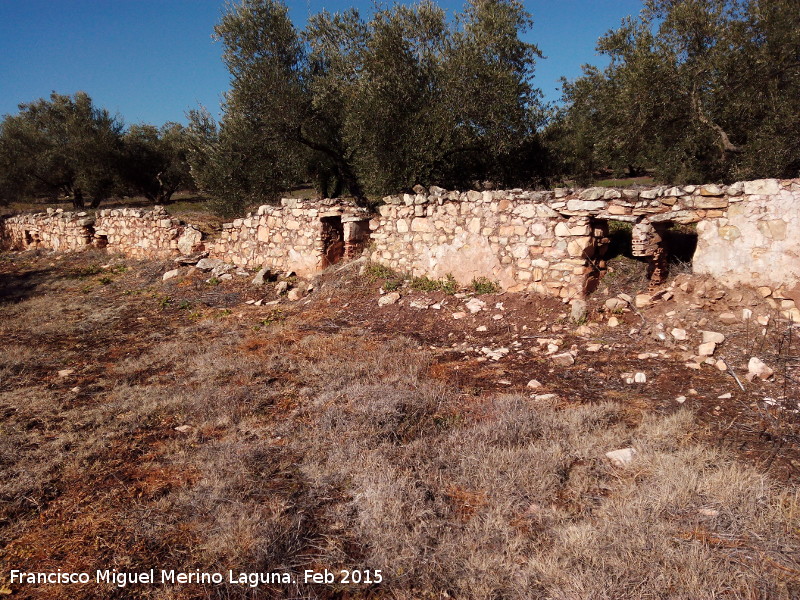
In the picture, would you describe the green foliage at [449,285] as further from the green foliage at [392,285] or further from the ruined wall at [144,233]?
the ruined wall at [144,233]

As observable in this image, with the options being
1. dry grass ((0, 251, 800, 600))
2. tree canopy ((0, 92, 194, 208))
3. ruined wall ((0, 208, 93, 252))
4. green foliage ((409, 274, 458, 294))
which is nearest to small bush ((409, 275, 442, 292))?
green foliage ((409, 274, 458, 294))

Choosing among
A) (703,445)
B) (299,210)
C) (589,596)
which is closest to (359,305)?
(299,210)

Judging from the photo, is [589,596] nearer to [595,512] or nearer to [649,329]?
[595,512]

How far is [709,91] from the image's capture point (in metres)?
10.6

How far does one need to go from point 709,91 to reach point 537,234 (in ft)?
23.3

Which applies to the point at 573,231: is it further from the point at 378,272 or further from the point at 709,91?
the point at 709,91

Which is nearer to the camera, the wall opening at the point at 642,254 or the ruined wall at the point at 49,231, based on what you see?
the wall opening at the point at 642,254

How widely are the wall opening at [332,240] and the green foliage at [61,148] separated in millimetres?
16903

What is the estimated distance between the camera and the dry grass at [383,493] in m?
2.48

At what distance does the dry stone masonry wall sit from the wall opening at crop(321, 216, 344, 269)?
2cm

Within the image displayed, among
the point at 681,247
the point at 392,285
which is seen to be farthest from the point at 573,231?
the point at 392,285

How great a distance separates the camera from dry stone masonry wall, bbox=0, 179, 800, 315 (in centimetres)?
548

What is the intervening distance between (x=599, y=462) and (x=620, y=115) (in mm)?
10683

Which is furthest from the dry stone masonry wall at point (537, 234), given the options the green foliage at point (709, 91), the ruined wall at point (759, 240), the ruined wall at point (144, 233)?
the green foliage at point (709, 91)
